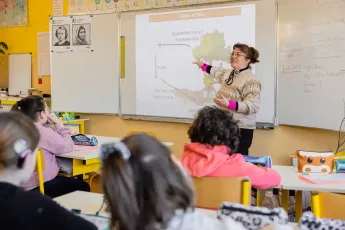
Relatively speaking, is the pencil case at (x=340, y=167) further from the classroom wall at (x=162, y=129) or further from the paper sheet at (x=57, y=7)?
the paper sheet at (x=57, y=7)

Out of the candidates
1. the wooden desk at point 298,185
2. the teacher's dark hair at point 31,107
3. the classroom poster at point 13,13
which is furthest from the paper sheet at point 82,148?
the classroom poster at point 13,13

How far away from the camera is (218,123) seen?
7.04ft

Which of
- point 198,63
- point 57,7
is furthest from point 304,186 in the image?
point 57,7

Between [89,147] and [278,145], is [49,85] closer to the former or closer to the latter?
[89,147]

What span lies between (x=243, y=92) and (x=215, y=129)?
4.46ft

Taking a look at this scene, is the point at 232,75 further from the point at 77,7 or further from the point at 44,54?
the point at 44,54

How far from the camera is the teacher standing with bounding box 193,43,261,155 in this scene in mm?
3318

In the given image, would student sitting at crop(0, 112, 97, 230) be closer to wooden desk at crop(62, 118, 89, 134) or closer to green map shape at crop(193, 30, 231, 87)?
green map shape at crop(193, 30, 231, 87)

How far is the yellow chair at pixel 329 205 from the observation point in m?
1.60

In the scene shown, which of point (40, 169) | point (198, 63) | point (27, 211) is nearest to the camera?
point (27, 211)

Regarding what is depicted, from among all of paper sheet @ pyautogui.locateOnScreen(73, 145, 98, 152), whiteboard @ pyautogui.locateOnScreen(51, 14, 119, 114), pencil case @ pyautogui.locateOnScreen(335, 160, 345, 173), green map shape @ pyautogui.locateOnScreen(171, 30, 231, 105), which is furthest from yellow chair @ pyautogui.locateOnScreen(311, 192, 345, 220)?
whiteboard @ pyautogui.locateOnScreen(51, 14, 119, 114)

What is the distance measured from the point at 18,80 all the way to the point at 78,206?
466 centimetres

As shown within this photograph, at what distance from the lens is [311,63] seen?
3.77 meters

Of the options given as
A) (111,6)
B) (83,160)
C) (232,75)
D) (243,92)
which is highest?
(111,6)
